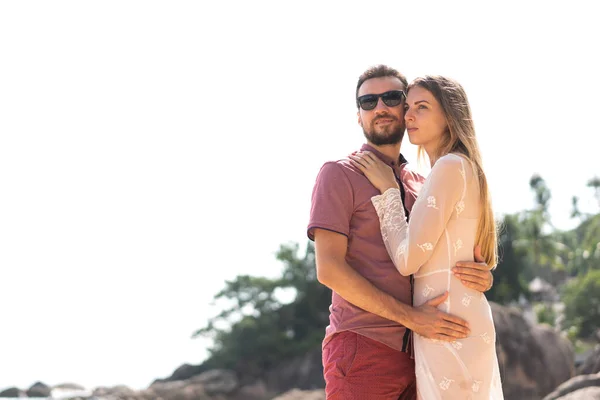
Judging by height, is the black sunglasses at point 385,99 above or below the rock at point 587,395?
above

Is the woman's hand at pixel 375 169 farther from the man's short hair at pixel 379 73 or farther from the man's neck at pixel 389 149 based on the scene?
the man's short hair at pixel 379 73

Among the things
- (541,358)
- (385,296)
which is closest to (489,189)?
(385,296)

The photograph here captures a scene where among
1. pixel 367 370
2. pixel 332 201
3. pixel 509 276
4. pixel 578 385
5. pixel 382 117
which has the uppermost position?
pixel 382 117

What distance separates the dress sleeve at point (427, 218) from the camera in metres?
3.37

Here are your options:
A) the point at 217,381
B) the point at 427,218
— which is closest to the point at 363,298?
the point at 427,218

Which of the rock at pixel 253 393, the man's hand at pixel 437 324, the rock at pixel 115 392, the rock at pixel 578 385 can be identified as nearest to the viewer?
the man's hand at pixel 437 324

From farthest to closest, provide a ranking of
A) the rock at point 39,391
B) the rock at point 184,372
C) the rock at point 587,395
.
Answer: the rock at point 39,391
the rock at point 184,372
the rock at point 587,395

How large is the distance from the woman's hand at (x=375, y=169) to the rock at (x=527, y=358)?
15120 mm

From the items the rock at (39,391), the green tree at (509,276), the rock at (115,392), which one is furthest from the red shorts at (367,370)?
the rock at (39,391)

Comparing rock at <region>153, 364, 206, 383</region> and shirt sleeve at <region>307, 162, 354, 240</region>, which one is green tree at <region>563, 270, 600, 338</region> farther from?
shirt sleeve at <region>307, 162, 354, 240</region>

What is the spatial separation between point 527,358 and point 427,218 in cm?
1663

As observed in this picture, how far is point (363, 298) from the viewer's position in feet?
11.3

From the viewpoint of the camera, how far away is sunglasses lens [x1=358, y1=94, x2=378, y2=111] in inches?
152

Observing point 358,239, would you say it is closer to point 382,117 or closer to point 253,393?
point 382,117
